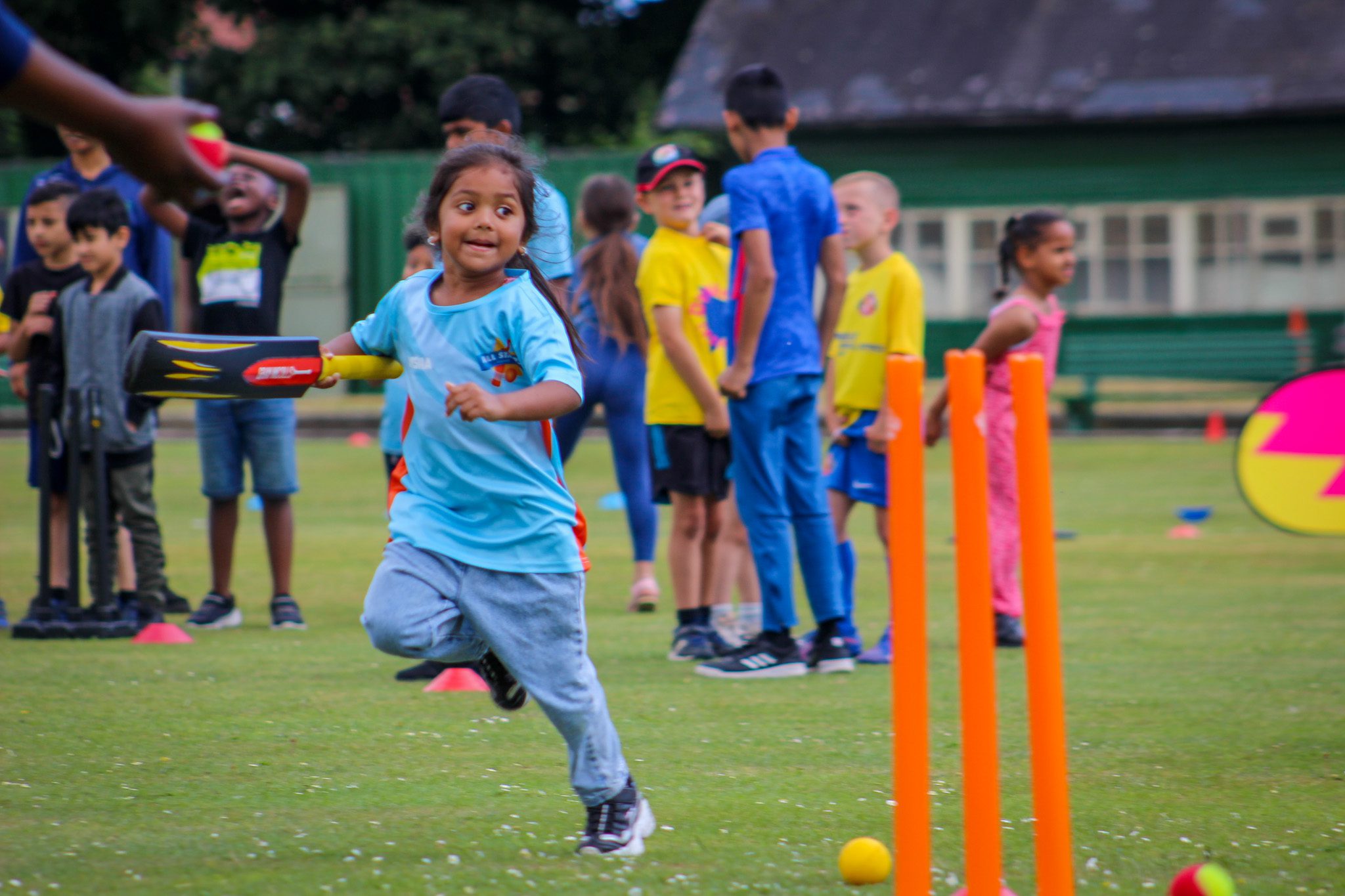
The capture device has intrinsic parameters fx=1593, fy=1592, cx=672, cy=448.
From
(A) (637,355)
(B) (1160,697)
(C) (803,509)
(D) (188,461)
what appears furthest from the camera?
(D) (188,461)

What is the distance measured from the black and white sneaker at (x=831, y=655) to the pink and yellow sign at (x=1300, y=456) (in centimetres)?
225

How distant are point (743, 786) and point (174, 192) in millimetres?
2227

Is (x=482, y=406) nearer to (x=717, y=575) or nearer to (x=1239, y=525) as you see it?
(x=717, y=575)

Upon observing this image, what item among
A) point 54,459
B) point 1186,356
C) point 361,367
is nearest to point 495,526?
point 361,367

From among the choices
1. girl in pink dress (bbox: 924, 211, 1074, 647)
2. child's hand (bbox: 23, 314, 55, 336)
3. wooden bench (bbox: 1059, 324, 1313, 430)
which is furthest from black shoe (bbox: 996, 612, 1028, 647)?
wooden bench (bbox: 1059, 324, 1313, 430)

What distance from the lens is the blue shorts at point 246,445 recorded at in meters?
6.78

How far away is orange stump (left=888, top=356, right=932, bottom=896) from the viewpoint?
2824 millimetres

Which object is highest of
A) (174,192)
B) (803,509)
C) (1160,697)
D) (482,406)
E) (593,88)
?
(593,88)

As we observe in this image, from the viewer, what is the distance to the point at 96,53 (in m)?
32.6

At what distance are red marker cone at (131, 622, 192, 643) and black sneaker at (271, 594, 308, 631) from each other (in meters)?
0.42

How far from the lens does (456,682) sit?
5574mm

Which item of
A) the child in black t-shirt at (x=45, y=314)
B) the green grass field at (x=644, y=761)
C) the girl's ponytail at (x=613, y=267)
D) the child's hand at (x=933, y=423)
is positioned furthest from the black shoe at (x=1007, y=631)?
the child in black t-shirt at (x=45, y=314)

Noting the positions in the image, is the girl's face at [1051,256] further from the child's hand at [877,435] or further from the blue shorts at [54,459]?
the blue shorts at [54,459]

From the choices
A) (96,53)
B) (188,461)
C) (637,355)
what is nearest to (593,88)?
(96,53)
